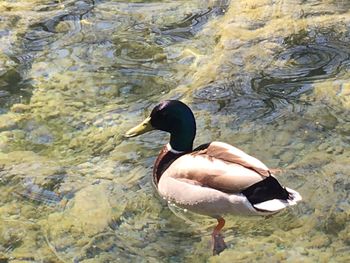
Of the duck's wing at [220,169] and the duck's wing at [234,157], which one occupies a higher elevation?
the duck's wing at [234,157]

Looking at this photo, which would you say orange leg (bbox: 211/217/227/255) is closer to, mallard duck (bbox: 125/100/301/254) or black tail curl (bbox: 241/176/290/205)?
mallard duck (bbox: 125/100/301/254)

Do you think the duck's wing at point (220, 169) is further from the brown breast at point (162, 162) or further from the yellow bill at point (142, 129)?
the yellow bill at point (142, 129)

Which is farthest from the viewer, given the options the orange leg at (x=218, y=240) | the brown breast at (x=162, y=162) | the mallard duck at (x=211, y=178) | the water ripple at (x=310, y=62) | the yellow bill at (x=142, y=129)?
the water ripple at (x=310, y=62)

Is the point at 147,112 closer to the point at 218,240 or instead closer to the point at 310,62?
the point at 310,62

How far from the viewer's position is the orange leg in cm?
402

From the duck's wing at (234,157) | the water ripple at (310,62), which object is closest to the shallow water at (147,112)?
the water ripple at (310,62)

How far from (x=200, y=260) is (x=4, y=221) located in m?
1.14

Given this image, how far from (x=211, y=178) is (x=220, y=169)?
7cm

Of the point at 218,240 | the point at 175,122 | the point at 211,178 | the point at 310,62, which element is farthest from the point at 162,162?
the point at 310,62

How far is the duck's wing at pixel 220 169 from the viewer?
4.15 metres

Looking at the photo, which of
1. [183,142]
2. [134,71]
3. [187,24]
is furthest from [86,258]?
[187,24]

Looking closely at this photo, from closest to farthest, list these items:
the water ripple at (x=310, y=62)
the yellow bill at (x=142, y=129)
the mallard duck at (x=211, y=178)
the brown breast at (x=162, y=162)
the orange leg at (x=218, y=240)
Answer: the orange leg at (x=218, y=240) < the mallard duck at (x=211, y=178) < the brown breast at (x=162, y=162) < the yellow bill at (x=142, y=129) < the water ripple at (x=310, y=62)

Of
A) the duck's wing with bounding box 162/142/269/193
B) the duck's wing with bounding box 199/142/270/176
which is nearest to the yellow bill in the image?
the duck's wing with bounding box 162/142/269/193

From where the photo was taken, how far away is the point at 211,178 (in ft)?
14.0
